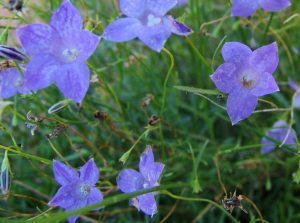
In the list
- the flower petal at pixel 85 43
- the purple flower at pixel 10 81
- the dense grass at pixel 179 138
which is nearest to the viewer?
the flower petal at pixel 85 43

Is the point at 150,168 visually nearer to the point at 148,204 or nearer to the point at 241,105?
the point at 148,204

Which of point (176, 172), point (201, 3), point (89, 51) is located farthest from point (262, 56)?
point (201, 3)

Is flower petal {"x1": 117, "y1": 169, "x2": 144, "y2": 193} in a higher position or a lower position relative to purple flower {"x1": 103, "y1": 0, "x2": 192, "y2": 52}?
lower

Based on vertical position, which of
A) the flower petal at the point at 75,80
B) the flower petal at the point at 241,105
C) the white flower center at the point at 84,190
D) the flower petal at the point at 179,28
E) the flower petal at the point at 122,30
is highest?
the flower petal at the point at 179,28

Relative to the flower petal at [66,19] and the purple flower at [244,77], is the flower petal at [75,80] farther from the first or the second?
the purple flower at [244,77]

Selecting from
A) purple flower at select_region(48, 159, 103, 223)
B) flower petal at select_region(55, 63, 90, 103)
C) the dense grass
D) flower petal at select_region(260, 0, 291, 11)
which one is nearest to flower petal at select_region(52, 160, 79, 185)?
purple flower at select_region(48, 159, 103, 223)

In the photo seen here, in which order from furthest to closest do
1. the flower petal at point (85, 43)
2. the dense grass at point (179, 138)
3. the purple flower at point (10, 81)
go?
the dense grass at point (179, 138) → the purple flower at point (10, 81) → the flower petal at point (85, 43)

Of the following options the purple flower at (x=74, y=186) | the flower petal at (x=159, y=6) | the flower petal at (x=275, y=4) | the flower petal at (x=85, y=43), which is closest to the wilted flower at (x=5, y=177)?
the purple flower at (x=74, y=186)

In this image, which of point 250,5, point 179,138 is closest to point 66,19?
point 250,5

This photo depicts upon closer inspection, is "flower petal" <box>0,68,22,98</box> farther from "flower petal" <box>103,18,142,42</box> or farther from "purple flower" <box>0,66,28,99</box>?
"flower petal" <box>103,18,142,42</box>
